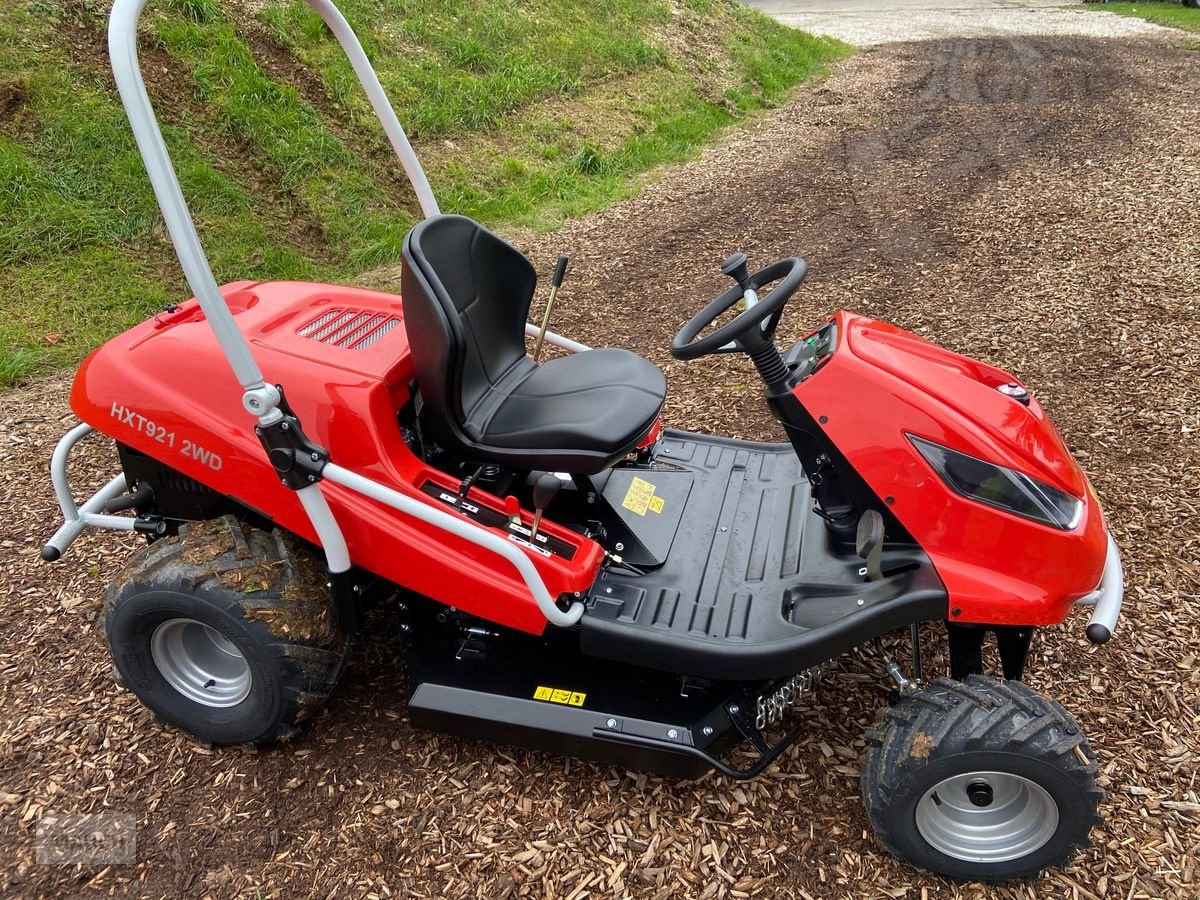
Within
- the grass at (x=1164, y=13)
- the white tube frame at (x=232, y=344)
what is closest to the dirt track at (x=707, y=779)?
the white tube frame at (x=232, y=344)

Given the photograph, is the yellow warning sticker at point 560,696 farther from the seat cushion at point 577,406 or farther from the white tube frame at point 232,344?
the seat cushion at point 577,406

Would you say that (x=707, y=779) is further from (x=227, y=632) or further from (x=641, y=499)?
(x=227, y=632)

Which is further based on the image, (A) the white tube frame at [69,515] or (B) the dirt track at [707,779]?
(A) the white tube frame at [69,515]

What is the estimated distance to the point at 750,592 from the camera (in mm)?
2344

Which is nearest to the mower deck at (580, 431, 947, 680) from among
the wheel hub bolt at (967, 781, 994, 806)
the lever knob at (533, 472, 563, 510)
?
the lever knob at (533, 472, 563, 510)

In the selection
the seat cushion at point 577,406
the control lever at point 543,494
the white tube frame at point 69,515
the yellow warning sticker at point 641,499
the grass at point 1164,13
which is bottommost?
the grass at point 1164,13

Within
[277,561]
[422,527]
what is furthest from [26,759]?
[422,527]

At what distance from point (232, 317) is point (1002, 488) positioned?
67.7 inches

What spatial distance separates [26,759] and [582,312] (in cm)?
363

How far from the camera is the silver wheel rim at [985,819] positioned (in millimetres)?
2035

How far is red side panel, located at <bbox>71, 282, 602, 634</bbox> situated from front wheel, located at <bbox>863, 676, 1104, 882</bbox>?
2.76ft

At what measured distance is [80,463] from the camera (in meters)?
3.86

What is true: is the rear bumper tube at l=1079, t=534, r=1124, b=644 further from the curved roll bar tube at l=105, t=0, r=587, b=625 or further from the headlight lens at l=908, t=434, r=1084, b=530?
the curved roll bar tube at l=105, t=0, r=587, b=625

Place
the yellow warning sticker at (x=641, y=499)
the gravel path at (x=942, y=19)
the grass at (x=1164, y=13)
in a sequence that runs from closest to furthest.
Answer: the yellow warning sticker at (x=641, y=499) → the grass at (x=1164, y=13) → the gravel path at (x=942, y=19)
